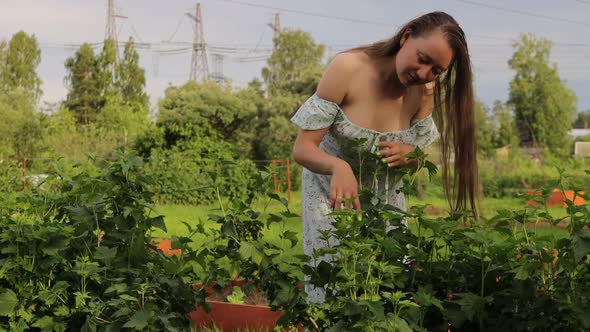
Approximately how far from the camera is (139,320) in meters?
2.07

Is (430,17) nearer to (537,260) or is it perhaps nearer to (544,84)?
(537,260)

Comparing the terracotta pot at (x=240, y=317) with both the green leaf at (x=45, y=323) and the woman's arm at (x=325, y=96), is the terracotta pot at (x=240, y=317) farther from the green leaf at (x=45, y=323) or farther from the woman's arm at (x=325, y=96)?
the woman's arm at (x=325, y=96)

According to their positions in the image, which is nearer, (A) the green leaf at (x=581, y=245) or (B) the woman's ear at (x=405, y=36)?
→ (A) the green leaf at (x=581, y=245)

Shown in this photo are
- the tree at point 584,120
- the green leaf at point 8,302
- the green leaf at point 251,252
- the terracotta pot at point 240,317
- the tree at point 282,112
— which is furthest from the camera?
the tree at point 584,120

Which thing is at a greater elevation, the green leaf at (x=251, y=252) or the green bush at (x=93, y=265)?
the green leaf at (x=251, y=252)

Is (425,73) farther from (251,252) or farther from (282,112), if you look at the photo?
(282,112)

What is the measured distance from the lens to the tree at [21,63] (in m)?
42.3

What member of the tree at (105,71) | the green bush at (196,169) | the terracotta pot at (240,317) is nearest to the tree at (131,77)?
the tree at (105,71)

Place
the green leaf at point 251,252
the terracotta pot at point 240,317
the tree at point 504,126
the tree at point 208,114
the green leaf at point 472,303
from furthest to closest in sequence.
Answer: the tree at point 504,126 → the tree at point 208,114 → the terracotta pot at point 240,317 → the green leaf at point 251,252 → the green leaf at point 472,303

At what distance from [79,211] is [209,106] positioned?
1858 cm

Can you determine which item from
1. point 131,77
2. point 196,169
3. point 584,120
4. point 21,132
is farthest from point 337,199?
point 584,120

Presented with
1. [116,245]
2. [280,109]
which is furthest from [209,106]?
[116,245]

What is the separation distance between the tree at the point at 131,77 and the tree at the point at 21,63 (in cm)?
510

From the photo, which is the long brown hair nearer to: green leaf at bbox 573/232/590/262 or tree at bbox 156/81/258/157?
green leaf at bbox 573/232/590/262
